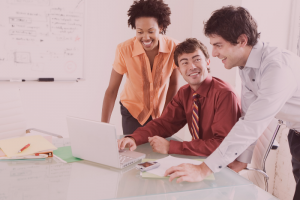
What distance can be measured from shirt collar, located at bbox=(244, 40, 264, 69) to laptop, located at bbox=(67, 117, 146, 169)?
0.66 m

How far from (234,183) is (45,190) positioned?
2.33 feet

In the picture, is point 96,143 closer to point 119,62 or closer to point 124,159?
point 124,159

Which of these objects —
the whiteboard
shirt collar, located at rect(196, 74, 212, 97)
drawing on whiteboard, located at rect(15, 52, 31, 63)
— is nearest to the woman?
shirt collar, located at rect(196, 74, 212, 97)

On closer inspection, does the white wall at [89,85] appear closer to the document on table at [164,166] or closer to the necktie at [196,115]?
the necktie at [196,115]

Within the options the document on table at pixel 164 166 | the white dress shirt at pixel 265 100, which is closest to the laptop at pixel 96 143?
the document on table at pixel 164 166

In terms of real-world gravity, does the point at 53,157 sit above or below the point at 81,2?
below

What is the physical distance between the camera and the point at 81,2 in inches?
118

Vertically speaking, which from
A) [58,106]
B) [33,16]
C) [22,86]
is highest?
[33,16]

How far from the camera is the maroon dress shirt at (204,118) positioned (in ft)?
4.53

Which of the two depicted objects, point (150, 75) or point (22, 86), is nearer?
point (150, 75)

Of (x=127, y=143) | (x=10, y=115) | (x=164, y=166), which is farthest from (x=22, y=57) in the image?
(x=164, y=166)

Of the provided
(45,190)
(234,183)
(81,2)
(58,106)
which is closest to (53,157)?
(45,190)

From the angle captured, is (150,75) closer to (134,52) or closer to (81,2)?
(134,52)

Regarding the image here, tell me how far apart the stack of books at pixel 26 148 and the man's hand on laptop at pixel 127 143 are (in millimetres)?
329
